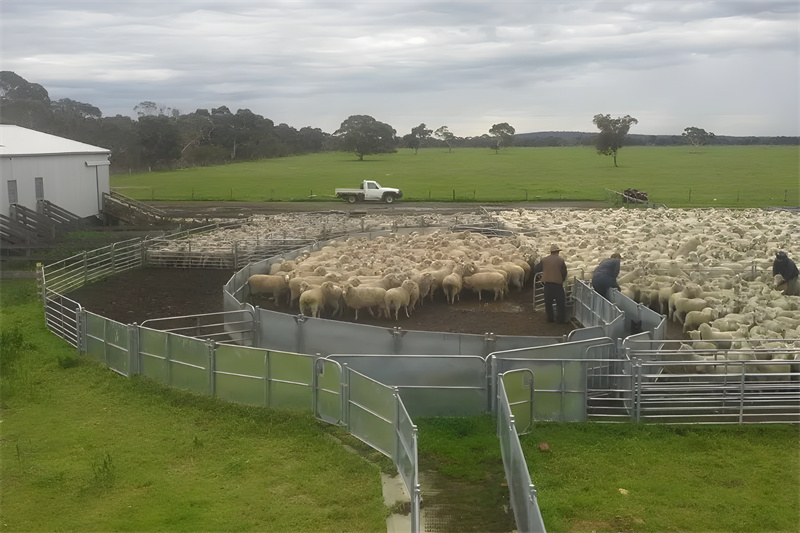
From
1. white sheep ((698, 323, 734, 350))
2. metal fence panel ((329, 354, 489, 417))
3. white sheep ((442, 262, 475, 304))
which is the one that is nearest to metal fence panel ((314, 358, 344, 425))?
metal fence panel ((329, 354, 489, 417))

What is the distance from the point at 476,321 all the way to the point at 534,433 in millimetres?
7926

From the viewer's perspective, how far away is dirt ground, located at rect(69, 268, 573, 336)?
1967 centimetres

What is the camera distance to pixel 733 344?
15.5 meters

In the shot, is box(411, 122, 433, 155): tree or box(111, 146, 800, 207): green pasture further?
box(411, 122, 433, 155): tree

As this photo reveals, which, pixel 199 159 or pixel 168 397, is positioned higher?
pixel 199 159

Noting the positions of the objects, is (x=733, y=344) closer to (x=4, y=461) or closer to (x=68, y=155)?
(x=4, y=461)

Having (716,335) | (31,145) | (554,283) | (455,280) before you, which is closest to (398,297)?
(455,280)

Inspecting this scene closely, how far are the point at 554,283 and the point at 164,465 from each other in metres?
11.1

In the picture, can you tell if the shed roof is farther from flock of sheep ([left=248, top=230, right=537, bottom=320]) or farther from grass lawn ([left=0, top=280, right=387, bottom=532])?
grass lawn ([left=0, top=280, right=387, bottom=532])

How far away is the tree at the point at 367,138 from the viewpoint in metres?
123

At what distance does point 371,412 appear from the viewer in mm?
11625

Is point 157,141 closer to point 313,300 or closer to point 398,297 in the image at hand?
point 313,300

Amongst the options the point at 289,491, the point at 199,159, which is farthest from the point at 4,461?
the point at 199,159

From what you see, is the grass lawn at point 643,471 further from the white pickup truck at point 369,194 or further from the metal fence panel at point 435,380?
the white pickup truck at point 369,194
